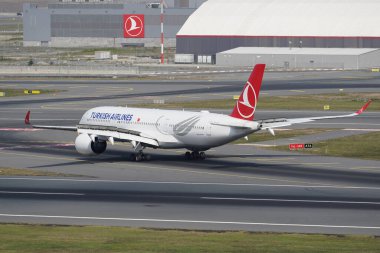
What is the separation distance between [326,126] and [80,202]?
48583 mm

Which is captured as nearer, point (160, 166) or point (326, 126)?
point (160, 166)

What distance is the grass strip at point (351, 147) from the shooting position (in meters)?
80.4

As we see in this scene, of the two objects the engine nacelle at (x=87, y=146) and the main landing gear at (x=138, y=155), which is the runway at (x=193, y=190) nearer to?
the main landing gear at (x=138, y=155)

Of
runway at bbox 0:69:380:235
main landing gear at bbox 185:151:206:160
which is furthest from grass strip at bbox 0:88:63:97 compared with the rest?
main landing gear at bbox 185:151:206:160

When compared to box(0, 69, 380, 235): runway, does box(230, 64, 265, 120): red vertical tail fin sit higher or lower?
higher

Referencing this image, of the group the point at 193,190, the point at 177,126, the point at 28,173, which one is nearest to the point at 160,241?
the point at 193,190

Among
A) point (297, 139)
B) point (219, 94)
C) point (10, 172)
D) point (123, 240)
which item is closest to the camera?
point (123, 240)

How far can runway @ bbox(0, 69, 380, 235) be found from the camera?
52.7 m

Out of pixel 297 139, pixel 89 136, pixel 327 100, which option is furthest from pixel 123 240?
pixel 327 100

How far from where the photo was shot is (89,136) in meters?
78.6

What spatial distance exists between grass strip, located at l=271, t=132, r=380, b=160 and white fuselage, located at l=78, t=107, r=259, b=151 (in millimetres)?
12179

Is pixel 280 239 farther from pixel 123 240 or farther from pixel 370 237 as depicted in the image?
pixel 123 240

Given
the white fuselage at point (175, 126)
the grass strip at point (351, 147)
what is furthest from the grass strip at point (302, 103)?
the white fuselage at point (175, 126)

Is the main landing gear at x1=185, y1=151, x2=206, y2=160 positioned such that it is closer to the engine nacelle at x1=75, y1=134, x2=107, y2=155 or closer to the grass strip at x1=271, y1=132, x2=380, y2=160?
the engine nacelle at x1=75, y1=134, x2=107, y2=155
